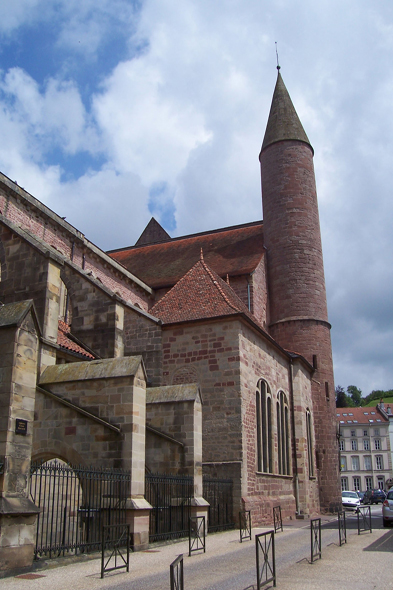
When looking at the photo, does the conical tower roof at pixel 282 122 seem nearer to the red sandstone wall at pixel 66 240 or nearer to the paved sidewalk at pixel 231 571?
the red sandstone wall at pixel 66 240

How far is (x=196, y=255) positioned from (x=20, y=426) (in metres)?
22.9

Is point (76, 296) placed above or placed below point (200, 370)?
above

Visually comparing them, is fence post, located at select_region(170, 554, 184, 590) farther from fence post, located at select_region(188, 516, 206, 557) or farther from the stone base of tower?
the stone base of tower

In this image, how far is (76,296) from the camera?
17.6 meters

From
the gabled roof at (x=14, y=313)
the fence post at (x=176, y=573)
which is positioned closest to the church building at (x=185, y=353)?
the gabled roof at (x=14, y=313)

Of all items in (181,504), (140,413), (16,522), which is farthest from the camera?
(181,504)

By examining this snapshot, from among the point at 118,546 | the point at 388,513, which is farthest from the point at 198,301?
the point at 118,546

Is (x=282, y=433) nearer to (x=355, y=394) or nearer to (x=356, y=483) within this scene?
(x=356, y=483)

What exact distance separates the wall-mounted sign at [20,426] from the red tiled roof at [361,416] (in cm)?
7948

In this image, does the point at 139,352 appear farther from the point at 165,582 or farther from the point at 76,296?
the point at 165,582

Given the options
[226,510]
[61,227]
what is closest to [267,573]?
[226,510]

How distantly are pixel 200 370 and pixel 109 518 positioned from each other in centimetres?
768

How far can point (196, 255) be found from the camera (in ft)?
102

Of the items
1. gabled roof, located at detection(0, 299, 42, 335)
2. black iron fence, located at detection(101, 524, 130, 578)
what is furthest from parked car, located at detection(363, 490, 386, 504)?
gabled roof, located at detection(0, 299, 42, 335)
